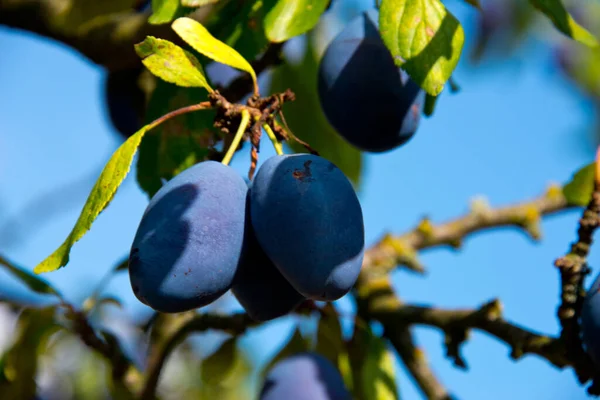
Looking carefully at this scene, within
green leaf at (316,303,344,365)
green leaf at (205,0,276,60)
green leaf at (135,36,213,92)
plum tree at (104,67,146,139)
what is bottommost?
green leaf at (316,303,344,365)

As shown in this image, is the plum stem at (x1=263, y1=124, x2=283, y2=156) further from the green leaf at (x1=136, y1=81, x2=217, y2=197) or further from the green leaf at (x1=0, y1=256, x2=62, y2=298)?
the green leaf at (x1=0, y1=256, x2=62, y2=298)

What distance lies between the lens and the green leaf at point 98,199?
0.88m

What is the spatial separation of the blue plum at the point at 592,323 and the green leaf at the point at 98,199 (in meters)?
0.65

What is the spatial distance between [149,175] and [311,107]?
2.39ft

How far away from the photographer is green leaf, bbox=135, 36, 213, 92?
0.94 metres

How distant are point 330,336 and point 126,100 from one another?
0.73 m

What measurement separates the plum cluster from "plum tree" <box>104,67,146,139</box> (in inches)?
34.6

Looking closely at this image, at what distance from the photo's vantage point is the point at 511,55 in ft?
10.8

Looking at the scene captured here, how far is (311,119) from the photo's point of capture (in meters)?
1.84

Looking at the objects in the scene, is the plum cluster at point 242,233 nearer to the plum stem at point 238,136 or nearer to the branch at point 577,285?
the plum stem at point 238,136

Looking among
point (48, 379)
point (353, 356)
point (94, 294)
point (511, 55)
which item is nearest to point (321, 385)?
point (353, 356)

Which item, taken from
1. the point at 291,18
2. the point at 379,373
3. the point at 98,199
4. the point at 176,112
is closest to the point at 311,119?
the point at 379,373

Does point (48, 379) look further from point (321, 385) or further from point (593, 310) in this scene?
point (593, 310)

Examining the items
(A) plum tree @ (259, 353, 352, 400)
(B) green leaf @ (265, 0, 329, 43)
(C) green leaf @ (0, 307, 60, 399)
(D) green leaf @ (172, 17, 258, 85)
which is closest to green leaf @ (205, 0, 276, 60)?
(B) green leaf @ (265, 0, 329, 43)
